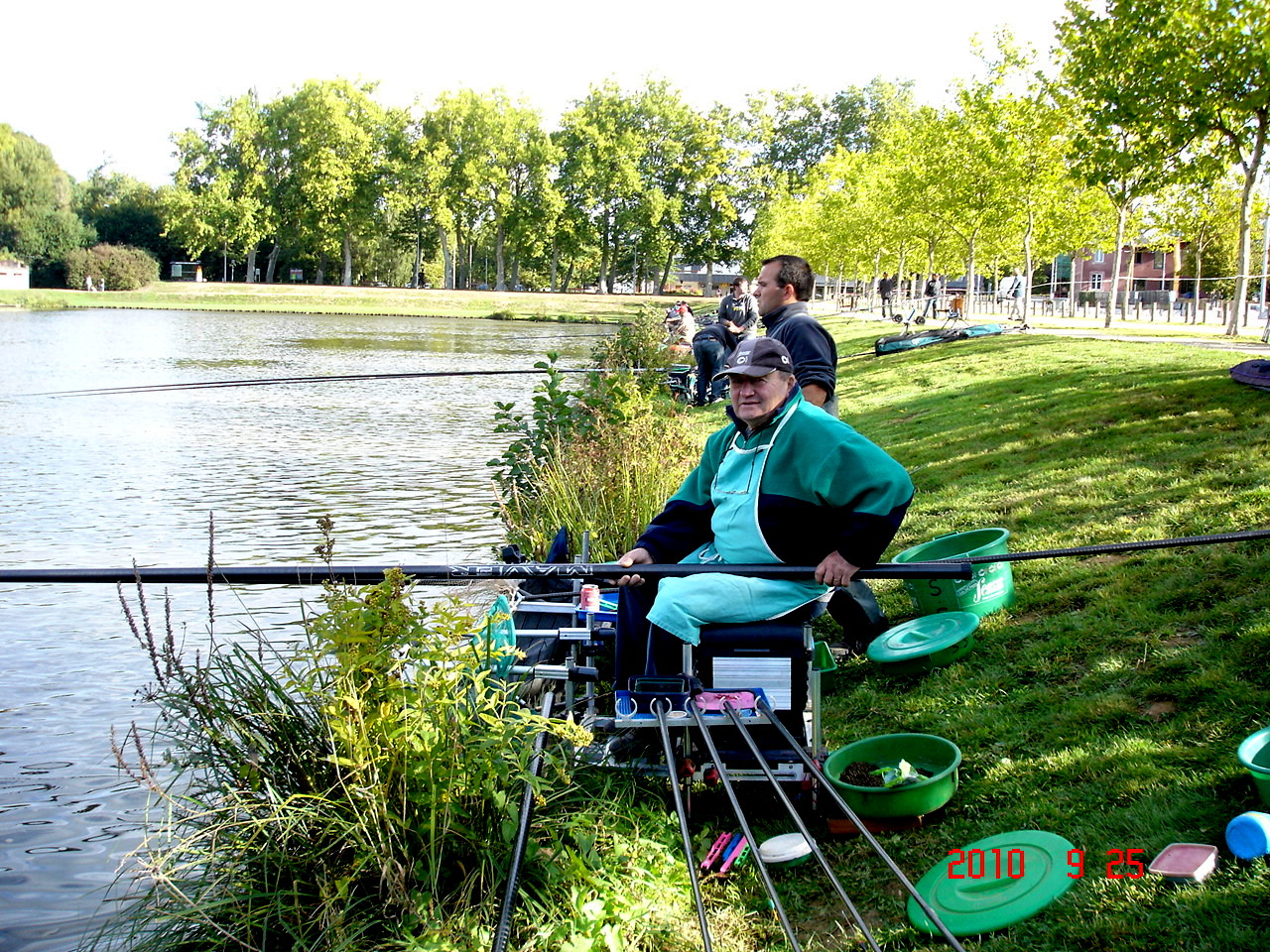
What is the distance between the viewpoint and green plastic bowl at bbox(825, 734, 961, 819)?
427 centimetres

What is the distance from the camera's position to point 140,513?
39.1 ft

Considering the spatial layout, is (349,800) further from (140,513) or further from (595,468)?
(140,513)

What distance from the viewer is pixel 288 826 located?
3.48 metres

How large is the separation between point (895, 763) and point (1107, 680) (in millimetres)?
993

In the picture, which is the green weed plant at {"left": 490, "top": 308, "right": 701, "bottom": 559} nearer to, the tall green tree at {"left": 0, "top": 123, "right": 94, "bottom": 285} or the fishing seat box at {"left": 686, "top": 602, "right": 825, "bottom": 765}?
the fishing seat box at {"left": 686, "top": 602, "right": 825, "bottom": 765}

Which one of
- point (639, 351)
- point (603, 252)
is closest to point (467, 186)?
point (603, 252)

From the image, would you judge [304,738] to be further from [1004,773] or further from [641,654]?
[1004,773]

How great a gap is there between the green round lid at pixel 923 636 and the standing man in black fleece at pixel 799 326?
124 centimetres

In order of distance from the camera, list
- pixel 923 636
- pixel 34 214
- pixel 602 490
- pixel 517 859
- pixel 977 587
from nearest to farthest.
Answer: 1. pixel 517 859
2. pixel 923 636
3. pixel 977 587
4. pixel 602 490
5. pixel 34 214

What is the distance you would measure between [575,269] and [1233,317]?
320ft

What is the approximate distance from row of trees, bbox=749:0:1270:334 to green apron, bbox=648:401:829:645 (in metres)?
11.9

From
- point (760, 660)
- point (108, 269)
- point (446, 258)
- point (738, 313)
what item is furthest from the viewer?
point (446, 258)

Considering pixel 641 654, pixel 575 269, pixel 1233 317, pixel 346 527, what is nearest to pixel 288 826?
pixel 641 654

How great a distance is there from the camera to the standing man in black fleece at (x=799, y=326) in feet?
20.9
